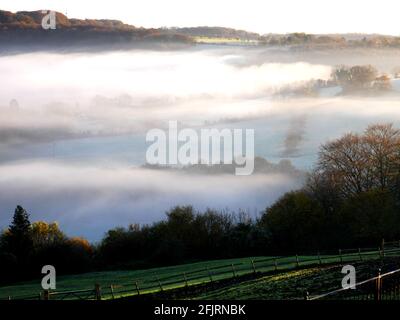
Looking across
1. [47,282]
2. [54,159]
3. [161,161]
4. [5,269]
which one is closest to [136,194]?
[161,161]

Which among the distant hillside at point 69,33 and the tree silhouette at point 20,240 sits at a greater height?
the distant hillside at point 69,33

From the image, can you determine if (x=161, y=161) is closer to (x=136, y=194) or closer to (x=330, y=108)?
(x=136, y=194)

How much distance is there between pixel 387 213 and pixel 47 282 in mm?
26459

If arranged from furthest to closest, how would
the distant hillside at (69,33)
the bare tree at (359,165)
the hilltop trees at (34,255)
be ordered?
the distant hillside at (69,33)
the bare tree at (359,165)
the hilltop trees at (34,255)

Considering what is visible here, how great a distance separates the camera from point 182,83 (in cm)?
16350
